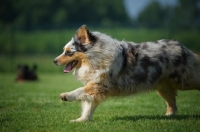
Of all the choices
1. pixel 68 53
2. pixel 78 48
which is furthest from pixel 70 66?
pixel 78 48

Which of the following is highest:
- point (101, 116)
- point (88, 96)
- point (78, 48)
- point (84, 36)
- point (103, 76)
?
point (84, 36)

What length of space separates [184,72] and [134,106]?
2.33m

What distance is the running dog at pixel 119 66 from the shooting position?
7.23 m

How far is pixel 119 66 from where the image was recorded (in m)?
7.42

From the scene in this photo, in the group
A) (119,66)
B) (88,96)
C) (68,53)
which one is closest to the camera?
(88,96)

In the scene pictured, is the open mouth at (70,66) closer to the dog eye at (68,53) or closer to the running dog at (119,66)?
the running dog at (119,66)

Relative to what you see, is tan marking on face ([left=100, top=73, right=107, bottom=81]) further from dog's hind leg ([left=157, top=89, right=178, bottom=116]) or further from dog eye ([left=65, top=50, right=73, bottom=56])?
dog's hind leg ([left=157, top=89, right=178, bottom=116])

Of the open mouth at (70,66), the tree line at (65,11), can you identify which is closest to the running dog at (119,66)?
the open mouth at (70,66)

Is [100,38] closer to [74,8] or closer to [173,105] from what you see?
[173,105]

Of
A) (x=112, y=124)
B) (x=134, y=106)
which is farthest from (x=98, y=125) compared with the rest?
(x=134, y=106)

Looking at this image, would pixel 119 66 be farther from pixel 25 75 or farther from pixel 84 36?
pixel 25 75

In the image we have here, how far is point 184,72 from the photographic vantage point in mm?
7840

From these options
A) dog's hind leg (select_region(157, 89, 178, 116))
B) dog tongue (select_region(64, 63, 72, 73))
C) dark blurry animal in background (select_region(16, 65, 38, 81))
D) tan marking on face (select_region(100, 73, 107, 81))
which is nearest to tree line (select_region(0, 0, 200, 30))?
dark blurry animal in background (select_region(16, 65, 38, 81))

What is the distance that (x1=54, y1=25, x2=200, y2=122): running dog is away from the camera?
723 centimetres
